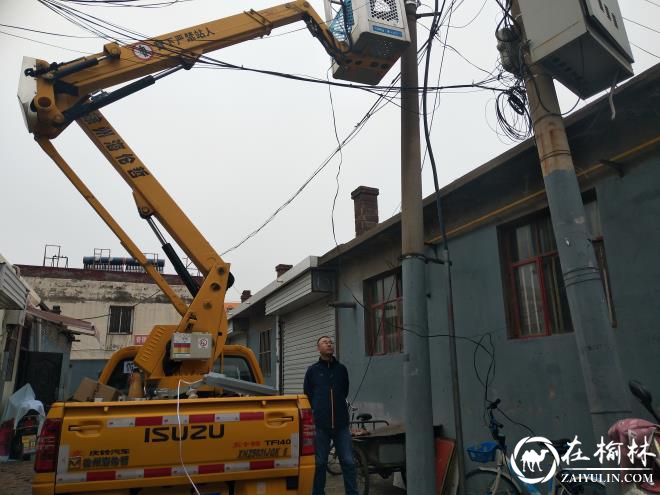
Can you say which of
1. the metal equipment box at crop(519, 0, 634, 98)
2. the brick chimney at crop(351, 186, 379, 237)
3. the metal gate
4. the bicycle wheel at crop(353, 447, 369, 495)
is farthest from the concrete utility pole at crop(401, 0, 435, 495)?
the metal gate

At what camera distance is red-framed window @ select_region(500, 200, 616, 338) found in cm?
594

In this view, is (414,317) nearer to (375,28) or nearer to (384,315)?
(375,28)

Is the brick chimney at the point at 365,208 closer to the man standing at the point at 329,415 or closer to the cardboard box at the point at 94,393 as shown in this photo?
the man standing at the point at 329,415

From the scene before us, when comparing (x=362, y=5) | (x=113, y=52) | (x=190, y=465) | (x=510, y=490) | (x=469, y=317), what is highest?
(x=362, y=5)

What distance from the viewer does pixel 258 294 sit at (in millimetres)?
16281

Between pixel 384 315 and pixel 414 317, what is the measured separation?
13.5ft

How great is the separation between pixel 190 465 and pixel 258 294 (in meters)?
12.5

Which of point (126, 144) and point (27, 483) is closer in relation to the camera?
point (126, 144)

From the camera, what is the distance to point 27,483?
899 centimetres

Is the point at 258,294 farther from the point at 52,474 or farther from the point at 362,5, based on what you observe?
the point at 52,474

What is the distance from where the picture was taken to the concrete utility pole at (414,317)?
5.29 m

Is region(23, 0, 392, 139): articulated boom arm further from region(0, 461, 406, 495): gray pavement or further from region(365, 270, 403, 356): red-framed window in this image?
region(0, 461, 406, 495): gray pavement

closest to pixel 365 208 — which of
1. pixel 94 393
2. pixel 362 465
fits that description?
pixel 362 465

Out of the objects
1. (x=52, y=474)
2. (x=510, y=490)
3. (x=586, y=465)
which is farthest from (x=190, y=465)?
(x=586, y=465)
